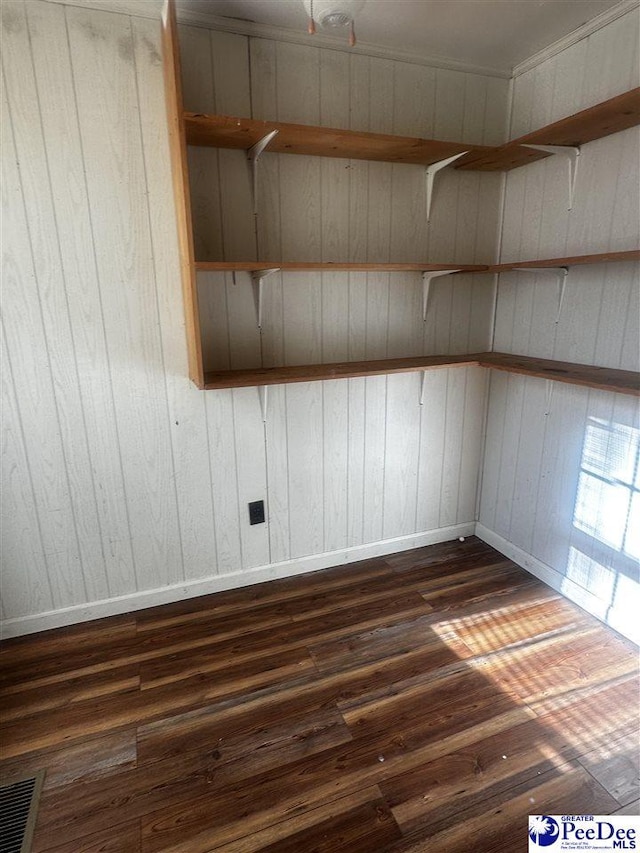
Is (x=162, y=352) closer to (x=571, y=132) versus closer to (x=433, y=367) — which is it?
(x=433, y=367)

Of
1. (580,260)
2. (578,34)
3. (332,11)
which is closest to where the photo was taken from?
(332,11)

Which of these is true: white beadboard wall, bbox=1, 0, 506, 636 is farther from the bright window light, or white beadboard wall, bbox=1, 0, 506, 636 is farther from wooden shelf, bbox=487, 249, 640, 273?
the bright window light

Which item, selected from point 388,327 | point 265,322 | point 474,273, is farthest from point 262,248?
point 474,273

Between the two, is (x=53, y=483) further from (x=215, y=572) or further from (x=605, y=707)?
(x=605, y=707)

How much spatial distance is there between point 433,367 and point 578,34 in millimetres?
1485

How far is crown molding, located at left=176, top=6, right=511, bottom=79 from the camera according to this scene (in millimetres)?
1859

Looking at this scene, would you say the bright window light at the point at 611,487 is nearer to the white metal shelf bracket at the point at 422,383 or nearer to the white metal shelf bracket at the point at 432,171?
the white metal shelf bracket at the point at 422,383

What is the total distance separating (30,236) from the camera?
1.82 metres

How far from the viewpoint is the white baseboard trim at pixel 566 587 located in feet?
6.83

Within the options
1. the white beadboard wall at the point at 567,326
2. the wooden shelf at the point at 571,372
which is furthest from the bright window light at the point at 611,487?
the wooden shelf at the point at 571,372

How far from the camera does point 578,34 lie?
2.01 metres

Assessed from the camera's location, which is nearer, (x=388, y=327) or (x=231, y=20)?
(x=231, y=20)

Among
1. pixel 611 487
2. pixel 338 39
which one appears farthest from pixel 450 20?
pixel 611 487

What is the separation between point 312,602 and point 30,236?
6.47ft
